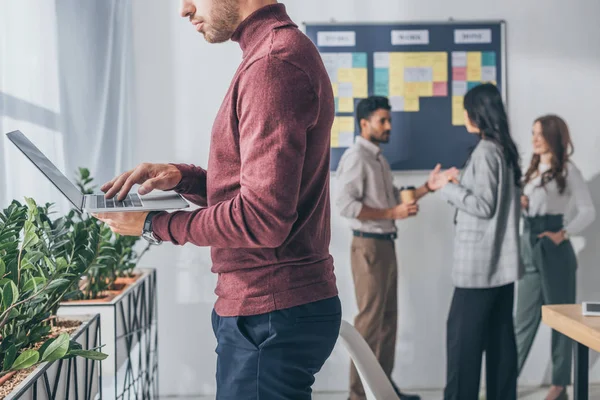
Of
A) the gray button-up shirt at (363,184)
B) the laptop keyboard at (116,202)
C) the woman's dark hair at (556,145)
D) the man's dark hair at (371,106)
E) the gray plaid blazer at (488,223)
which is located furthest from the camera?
the woman's dark hair at (556,145)

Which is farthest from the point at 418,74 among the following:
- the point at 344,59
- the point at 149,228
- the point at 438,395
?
the point at 149,228

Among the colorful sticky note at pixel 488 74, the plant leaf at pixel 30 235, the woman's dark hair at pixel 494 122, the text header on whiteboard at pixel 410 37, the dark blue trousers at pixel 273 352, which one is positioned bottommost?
the dark blue trousers at pixel 273 352

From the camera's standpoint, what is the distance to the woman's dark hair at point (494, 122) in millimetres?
2887

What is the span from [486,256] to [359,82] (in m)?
1.22

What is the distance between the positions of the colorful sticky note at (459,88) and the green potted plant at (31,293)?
8.45 feet

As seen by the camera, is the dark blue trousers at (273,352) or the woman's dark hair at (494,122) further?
the woman's dark hair at (494,122)

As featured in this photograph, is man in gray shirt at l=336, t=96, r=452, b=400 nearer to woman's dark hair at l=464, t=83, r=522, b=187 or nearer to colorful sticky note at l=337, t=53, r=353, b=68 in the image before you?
colorful sticky note at l=337, t=53, r=353, b=68

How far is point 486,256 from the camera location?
2.86 m

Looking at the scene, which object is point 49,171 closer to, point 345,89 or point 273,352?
point 273,352

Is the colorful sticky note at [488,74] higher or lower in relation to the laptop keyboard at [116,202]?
higher

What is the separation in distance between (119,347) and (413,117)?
7.05 feet

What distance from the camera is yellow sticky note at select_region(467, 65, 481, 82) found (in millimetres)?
3564

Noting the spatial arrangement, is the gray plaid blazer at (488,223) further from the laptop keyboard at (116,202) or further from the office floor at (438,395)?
the laptop keyboard at (116,202)

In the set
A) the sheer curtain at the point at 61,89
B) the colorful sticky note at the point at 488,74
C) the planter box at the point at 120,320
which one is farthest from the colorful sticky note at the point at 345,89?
the planter box at the point at 120,320
